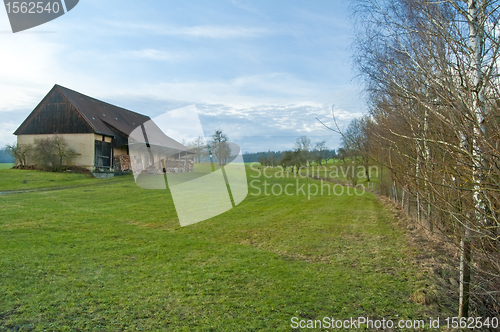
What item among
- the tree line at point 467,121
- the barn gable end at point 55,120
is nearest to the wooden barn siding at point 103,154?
the barn gable end at point 55,120

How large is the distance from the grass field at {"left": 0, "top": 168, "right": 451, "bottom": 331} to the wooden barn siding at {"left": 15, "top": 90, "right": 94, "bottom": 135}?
18560 mm

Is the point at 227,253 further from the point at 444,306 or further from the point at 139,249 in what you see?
the point at 444,306

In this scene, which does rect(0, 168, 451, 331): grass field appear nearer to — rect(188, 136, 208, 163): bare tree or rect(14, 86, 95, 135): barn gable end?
rect(188, 136, 208, 163): bare tree

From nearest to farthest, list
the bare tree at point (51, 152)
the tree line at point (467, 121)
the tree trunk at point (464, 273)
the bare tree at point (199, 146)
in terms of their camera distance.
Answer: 1. the tree line at point (467, 121)
2. the tree trunk at point (464, 273)
3. the bare tree at point (199, 146)
4. the bare tree at point (51, 152)

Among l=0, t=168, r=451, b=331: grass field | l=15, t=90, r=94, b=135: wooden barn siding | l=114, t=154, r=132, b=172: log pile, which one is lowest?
l=0, t=168, r=451, b=331: grass field

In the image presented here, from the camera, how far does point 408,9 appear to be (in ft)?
16.5

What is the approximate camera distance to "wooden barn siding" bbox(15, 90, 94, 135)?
29250 mm

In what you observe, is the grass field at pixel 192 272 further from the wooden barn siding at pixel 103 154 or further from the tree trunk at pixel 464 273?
the wooden barn siding at pixel 103 154

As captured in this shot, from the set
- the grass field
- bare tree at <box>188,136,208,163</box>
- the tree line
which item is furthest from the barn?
the tree line

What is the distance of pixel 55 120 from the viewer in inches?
1164

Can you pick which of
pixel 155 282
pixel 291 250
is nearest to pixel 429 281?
pixel 291 250

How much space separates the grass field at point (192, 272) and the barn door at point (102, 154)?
1712 cm

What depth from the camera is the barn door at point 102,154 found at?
95.7ft

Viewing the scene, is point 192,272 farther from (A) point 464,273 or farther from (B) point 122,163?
(B) point 122,163
